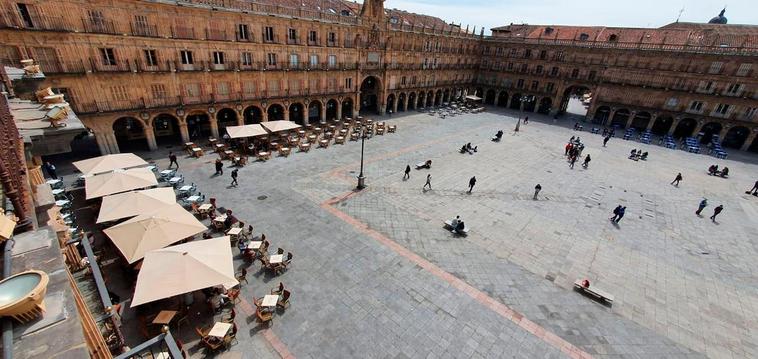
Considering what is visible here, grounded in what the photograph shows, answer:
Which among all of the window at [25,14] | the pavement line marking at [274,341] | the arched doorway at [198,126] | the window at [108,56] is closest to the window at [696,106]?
the pavement line marking at [274,341]

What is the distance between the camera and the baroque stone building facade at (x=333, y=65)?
2198 cm

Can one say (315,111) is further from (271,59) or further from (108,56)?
(108,56)

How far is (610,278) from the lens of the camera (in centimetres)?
1458

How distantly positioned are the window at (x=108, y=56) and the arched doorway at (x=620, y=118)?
61171mm

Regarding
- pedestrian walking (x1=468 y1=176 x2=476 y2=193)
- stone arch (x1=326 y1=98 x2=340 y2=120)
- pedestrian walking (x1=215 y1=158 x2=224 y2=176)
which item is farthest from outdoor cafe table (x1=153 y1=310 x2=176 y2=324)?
stone arch (x1=326 y1=98 x2=340 y2=120)

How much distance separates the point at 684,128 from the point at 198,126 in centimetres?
6312

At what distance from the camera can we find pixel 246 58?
29109 mm

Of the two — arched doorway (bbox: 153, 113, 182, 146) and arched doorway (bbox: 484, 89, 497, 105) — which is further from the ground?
arched doorway (bbox: 484, 89, 497, 105)

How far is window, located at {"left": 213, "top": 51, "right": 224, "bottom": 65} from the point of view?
27242mm

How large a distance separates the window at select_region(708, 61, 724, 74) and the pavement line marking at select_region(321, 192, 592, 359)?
4899 centimetres

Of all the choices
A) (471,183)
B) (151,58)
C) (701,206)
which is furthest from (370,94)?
(701,206)

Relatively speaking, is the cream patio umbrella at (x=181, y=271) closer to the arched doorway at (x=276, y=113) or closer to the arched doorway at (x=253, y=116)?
the arched doorway at (x=253, y=116)

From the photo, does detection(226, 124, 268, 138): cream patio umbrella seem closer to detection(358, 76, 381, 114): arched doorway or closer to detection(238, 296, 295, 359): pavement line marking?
detection(238, 296, 295, 359): pavement line marking

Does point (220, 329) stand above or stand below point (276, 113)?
below
